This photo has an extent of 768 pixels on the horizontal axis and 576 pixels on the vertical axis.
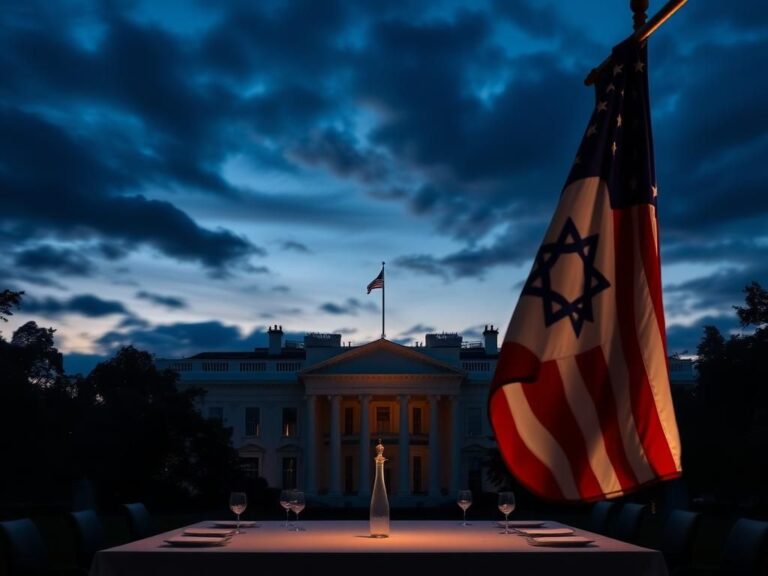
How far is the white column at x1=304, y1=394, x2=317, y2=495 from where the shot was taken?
57.4 m

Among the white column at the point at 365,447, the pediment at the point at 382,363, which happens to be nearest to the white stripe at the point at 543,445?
the pediment at the point at 382,363

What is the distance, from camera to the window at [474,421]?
58.9 metres

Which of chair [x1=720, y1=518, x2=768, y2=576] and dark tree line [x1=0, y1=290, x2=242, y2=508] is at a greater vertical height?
dark tree line [x1=0, y1=290, x2=242, y2=508]

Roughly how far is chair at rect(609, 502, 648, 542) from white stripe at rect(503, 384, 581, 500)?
4300mm

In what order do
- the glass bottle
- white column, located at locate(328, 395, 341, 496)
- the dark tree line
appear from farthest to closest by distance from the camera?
1. white column, located at locate(328, 395, 341, 496)
2. the dark tree line
3. the glass bottle

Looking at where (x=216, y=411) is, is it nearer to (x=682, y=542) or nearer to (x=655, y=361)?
(x=682, y=542)

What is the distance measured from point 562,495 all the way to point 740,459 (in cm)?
2862

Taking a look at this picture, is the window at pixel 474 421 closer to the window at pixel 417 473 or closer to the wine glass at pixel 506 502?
the window at pixel 417 473

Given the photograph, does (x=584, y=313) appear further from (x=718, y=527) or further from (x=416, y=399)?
(x=416, y=399)

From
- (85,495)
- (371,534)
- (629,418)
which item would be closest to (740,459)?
(85,495)

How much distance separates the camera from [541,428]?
3.76 m

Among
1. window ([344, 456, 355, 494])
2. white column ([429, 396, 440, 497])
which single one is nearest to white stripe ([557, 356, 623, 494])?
white column ([429, 396, 440, 497])

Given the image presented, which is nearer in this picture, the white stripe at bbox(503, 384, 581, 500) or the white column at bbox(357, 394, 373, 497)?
the white stripe at bbox(503, 384, 581, 500)

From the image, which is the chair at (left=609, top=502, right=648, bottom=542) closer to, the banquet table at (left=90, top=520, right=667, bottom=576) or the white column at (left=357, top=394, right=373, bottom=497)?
the banquet table at (left=90, top=520, right=667, bottom=576)
